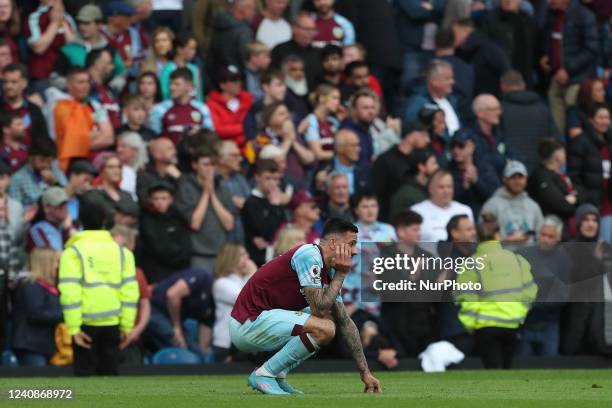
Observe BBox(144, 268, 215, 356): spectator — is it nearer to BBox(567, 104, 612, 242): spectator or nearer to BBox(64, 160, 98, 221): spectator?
BBox(64, 160, 98, 221): spectator

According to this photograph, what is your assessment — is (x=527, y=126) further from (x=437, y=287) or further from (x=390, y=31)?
(x=437, y=287)

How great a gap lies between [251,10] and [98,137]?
14.1ft

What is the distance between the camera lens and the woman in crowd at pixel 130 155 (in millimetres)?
20438

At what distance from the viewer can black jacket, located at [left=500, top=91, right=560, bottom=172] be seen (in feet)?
78.1

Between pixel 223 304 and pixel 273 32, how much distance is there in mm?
6021

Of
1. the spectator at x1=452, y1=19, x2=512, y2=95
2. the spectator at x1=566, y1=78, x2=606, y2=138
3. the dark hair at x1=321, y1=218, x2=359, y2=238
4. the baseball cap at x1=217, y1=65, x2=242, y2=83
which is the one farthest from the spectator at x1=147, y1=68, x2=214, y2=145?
the dark hair at x1=321, y1=218, x2=359, y2=238

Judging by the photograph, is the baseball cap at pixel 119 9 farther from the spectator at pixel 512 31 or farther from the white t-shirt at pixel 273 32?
the spectator at pixel 512 31

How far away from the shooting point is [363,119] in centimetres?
2231

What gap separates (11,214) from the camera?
19.1 meters

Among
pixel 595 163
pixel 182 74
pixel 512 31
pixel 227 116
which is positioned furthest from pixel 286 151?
pixel 512 31

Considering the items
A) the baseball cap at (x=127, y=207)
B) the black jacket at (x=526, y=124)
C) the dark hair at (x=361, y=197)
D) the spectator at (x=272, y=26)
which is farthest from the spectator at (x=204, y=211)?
the black jacket at (x=526, y=124)

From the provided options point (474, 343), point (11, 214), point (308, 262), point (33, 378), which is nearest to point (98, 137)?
point (11, 214)

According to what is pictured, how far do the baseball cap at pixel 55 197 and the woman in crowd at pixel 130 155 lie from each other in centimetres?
157

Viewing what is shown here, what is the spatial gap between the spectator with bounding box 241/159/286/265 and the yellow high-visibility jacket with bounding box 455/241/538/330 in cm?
271
